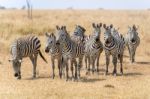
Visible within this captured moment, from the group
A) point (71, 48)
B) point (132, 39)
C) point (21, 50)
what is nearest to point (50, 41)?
point (71, 48)

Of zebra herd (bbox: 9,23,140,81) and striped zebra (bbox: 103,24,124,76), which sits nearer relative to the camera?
zebra herd (bbox: 9,23,140,81)

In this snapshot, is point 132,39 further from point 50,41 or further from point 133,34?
point 50,41

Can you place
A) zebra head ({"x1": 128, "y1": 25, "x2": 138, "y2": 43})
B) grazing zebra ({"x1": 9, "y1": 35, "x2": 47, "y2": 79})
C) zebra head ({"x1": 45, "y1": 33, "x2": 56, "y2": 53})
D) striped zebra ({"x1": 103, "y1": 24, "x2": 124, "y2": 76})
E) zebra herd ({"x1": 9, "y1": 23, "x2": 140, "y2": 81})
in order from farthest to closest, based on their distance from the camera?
zebra head ({"x1": 128, "y1": 25, "x2": 138, "y2": 43}), striped zebra ({"x1": 103, "y1": 24, "x2": 124, "y2": 76}), grazing zebra ({"x1": 9, "y1": 35, "x2": 47, "y2": 79}), zebra head ({"x1": 45, "y1": 33, "x2": 56, "y2": 53}), zebra herd ({"x1": 9, "y1": 23, "x2": 140, "y2": 81})

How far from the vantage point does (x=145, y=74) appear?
19875 mm

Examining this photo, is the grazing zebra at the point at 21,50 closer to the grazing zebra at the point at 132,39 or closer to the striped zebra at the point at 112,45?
the striped zebra at the point at 112,45

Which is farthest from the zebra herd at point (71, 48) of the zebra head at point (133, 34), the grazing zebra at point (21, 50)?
the zebra head at point (133, 34)

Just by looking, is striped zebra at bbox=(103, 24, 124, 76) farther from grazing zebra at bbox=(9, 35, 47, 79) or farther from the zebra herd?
grazing zebra at bbox=(9, 35, 47, 79)

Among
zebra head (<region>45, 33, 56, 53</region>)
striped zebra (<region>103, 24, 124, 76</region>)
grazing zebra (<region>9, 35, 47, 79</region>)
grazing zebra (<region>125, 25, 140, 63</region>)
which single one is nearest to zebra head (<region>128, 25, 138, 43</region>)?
grazing zebra (<region>125, 25, 140, 63</region>)

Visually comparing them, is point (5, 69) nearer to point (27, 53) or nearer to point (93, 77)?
point (27, 53)

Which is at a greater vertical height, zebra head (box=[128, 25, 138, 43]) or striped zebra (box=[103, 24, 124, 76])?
zebra head (box=[128, 25, 138, 43])

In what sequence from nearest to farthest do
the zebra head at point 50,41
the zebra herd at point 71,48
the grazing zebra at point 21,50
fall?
the zebra herd at point 71,48 < the zebra head at point 50,41 < the grazing zebra at point 21,50

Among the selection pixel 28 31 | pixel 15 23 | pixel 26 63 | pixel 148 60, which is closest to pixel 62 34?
pixel 26 63

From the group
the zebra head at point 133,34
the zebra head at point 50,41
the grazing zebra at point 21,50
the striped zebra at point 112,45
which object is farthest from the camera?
the zebra head at point 133,34

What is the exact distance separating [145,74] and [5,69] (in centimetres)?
634
